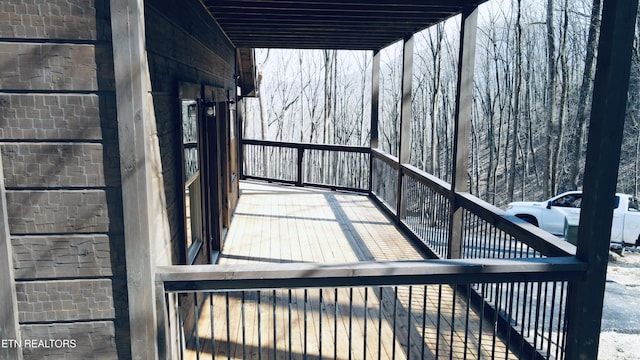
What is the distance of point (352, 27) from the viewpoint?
570cm

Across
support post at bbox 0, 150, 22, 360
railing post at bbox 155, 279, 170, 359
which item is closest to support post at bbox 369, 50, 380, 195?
railing post at bbox 155, 279, 170, 359

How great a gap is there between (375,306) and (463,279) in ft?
5.79

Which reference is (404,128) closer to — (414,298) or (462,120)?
(462,120)

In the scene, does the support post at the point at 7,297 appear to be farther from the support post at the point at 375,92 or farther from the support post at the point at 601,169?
the support post at the point at 375,92

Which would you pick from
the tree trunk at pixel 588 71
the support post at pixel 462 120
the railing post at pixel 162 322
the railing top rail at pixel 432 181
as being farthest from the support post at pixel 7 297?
the tree trunk at pixel 588 71

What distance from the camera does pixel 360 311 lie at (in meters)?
4.00

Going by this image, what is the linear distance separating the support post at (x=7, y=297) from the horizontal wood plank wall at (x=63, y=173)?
22mm

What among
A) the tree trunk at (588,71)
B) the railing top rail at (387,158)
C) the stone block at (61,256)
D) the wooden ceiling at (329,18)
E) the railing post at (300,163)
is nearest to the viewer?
the stone block at (61,256)

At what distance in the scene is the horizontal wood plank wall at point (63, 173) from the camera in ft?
6.52

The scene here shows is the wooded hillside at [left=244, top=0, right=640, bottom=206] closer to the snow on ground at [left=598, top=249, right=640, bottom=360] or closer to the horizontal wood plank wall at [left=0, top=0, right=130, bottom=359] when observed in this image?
the snow on ground at [left=598, top=249, right=640, bottom=360]

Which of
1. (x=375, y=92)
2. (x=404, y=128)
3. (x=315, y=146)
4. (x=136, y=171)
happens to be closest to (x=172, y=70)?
(x=136, y=171)

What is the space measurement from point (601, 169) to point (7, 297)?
3088 millimetres

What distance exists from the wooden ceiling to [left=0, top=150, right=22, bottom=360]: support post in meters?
2.85

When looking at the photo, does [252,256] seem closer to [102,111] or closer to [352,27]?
[352,27]
